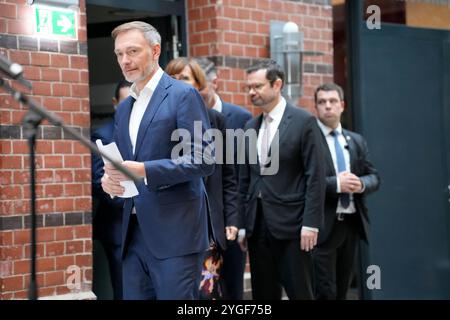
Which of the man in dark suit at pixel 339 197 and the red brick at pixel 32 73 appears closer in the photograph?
the red brick at pixel 32 73

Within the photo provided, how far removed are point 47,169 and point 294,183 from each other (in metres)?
1.70

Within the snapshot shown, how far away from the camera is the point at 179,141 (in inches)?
200

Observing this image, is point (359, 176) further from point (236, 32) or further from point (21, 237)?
point (21, 237)

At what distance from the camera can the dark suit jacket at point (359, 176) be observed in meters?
7.27

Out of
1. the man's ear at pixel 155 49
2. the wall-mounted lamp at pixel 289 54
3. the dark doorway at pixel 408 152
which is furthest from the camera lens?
the dark doorway at pixel 408 152

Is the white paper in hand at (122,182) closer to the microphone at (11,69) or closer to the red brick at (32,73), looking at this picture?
the microphone at (11,69)

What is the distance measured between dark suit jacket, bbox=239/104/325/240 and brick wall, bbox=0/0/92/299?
1.24m

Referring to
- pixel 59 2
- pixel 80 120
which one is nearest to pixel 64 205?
pixel 80 120

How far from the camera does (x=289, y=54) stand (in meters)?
8.32

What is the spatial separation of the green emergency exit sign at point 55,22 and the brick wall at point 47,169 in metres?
0.06

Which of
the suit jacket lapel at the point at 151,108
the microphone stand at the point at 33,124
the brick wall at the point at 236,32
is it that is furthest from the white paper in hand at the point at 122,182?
the brick wall at the point at 236,32

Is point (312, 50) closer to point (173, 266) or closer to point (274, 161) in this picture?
point (274, 161)

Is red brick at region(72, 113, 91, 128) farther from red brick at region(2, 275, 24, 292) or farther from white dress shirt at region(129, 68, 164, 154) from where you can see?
white dress shirt at region(129, 68, 164, 154)
